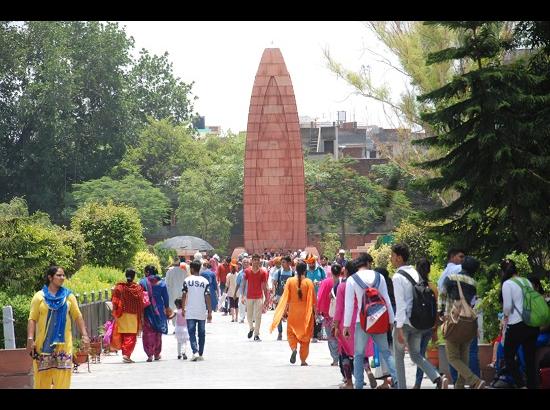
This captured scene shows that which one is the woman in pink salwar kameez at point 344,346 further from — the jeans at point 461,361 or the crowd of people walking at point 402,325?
the jeans at point 461,361

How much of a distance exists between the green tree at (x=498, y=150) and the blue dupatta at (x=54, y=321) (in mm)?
6602

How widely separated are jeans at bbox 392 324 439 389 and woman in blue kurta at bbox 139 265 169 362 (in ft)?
20.0

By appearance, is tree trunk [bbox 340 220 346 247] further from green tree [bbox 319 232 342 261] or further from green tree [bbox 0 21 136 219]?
green tree [bbox 0 21 136 219]

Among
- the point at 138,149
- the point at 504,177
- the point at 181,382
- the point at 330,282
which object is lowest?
the point at 181,382

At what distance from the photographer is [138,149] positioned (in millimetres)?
68125

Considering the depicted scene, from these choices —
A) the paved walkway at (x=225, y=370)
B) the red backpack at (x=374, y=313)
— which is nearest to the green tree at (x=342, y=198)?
the paved walkway at (x=225, y=370)

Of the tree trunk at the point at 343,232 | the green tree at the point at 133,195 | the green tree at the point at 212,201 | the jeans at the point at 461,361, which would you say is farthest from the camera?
the tree trunk at the point at 343,232

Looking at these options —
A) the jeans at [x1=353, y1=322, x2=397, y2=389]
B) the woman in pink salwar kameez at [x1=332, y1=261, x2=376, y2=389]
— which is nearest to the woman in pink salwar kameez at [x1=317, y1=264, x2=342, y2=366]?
the woman in pink salwar kameez at [x1=332, y1=261, x2=376, y2=389]

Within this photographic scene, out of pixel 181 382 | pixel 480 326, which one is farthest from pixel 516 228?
pixel 181 382

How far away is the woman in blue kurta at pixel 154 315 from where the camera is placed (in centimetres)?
1833

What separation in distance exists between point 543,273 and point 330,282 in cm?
268
